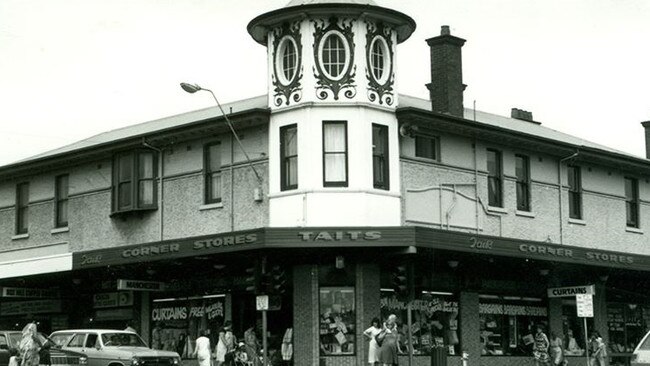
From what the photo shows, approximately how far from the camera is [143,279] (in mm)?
36250

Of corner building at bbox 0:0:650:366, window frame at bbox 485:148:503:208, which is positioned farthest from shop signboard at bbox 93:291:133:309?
window frame at bbox 485:148:503:208

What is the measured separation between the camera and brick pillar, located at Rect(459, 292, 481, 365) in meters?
34.2

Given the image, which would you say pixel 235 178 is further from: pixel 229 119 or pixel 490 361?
pixel 490 361

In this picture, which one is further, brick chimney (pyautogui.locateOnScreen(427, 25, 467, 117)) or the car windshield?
brick chimney (pyautogui.locateOnScreen(427, 25, 467, 117))

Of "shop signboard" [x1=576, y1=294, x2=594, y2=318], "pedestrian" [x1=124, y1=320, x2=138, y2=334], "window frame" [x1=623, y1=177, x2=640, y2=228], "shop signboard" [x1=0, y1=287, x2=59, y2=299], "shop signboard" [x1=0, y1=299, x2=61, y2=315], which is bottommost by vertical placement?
"pedestrian" [x1=124, y1=320, x2=138, y2=334]

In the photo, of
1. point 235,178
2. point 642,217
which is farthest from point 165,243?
point 642,217

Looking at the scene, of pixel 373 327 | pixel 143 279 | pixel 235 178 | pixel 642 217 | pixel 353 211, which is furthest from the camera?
pixel 642 217

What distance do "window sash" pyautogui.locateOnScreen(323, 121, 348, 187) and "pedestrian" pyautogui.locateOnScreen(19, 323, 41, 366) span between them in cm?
863

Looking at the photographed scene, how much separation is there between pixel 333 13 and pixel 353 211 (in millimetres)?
5470

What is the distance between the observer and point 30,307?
41.6m

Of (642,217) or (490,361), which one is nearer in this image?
(490,361)

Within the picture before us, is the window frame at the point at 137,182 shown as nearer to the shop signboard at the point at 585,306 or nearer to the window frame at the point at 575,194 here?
the shop signboard at the point at 585,306

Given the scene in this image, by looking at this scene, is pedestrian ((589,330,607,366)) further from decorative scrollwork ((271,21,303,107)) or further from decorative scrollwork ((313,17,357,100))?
decorative scrollwork ((271,21,303,107))

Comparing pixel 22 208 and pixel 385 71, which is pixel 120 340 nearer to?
pixel 385 71
